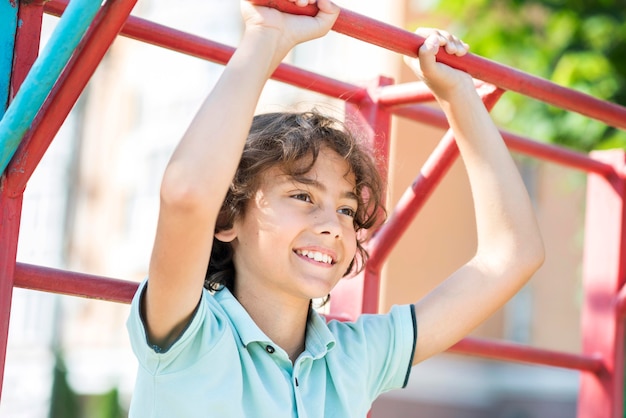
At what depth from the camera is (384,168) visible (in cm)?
199

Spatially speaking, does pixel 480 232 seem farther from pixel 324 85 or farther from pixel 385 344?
pixel 324 85

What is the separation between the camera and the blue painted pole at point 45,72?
1376 mm

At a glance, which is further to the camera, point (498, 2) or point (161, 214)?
point (498, 2)

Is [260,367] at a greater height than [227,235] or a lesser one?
lesser

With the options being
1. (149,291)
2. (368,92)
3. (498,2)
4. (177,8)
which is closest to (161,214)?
(149,291)

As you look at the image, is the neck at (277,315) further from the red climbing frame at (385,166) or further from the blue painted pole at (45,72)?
the blue painted pole at (45,72)

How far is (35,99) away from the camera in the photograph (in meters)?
1.39

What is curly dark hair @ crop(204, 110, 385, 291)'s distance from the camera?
1.67m

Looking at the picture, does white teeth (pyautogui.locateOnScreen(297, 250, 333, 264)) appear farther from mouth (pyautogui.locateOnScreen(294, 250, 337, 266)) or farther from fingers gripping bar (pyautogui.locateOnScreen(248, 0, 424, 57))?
fingers gripping bar (pyautogui.locateOnScreen(248, 0, 424, 57))

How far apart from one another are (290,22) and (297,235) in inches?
12.5

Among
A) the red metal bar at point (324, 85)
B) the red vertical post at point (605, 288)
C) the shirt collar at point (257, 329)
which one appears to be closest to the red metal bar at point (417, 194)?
the red metal bar at point (324, 85)

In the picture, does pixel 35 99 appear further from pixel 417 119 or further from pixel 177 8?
pixel 177 8

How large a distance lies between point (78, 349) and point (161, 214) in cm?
1334

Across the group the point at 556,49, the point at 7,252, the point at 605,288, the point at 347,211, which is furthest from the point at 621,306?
the point at 556,49
